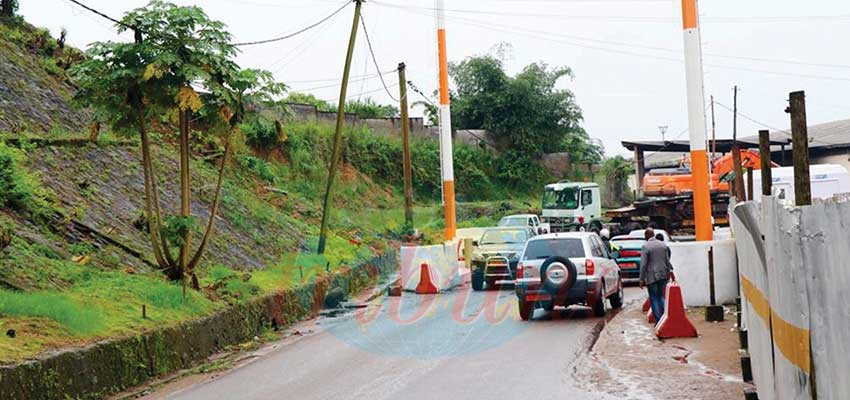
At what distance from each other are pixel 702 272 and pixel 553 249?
301 cm

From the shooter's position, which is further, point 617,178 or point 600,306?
point 617,178

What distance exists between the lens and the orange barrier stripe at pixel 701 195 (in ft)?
68.0

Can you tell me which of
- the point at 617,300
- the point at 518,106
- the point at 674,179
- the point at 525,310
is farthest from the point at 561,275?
the point at 518,106

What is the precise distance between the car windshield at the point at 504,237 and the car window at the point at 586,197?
53.9ft

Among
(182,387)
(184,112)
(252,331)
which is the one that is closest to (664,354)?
(182,387)

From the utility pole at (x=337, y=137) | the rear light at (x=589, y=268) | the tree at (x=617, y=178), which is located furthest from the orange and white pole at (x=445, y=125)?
the tree at (x=617, y=178)

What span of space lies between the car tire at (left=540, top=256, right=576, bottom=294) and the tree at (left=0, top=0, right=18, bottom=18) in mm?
20364

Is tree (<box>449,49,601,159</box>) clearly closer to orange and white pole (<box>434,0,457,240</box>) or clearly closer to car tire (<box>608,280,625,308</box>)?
orange and white pole (<box>434,0,457,240</box>)

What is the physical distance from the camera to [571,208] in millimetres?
44188

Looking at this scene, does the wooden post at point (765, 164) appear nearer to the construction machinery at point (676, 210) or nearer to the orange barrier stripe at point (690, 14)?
the orange barrier stripe at point (690, 14)

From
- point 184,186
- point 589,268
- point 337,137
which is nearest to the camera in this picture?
point 184,186

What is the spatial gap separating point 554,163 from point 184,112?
48.9 metres

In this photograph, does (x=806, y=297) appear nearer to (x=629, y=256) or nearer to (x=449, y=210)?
(x=629, y=256)

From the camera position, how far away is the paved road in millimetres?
12039
